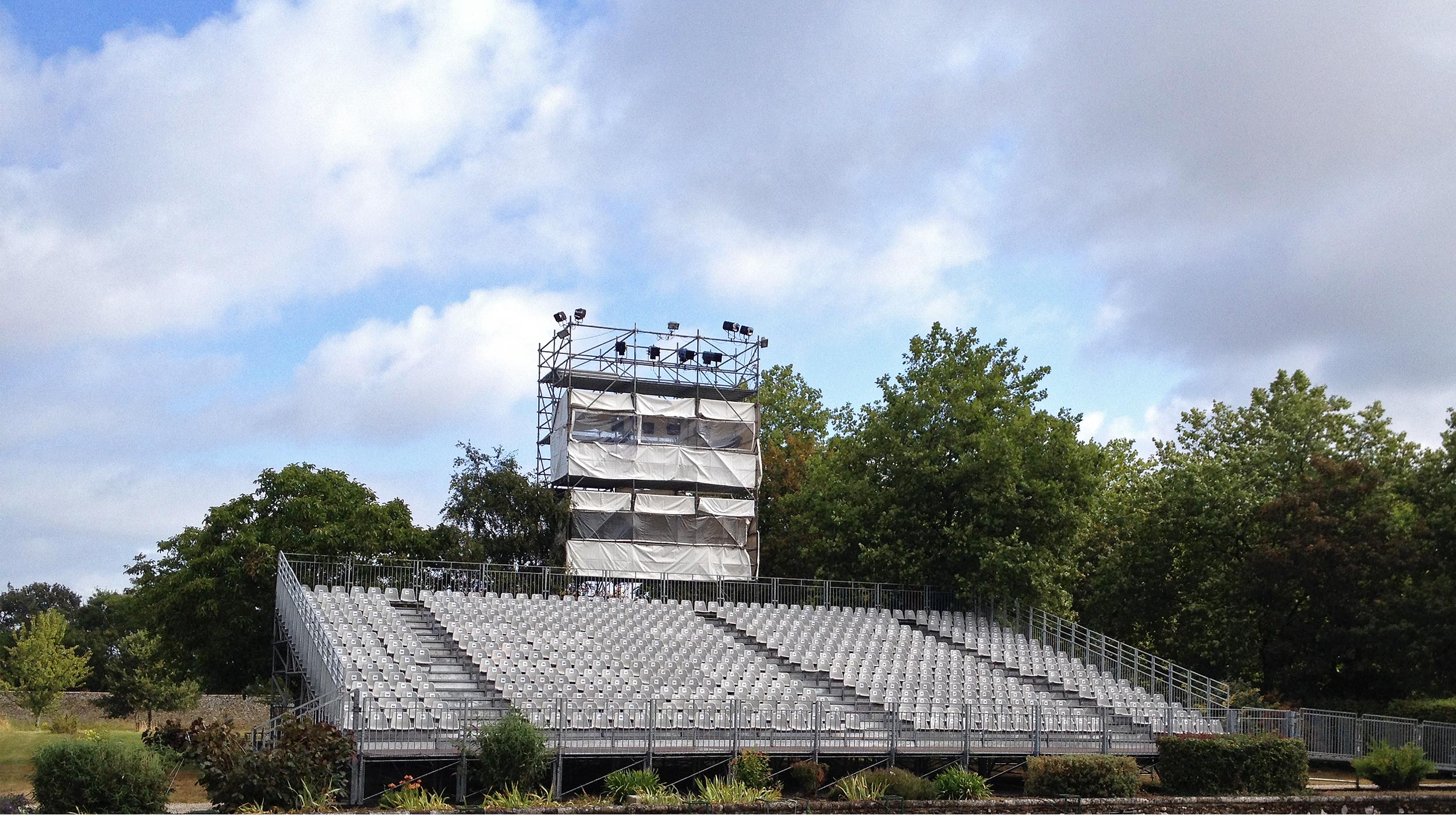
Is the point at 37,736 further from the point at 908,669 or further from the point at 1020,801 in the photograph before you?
the point at 1020,801

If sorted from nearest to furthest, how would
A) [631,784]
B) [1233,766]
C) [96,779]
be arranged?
[96,779] → [631,784] → [1233,766]

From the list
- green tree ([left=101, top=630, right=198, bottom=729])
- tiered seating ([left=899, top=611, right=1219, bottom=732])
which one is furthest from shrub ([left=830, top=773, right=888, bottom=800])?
green tree ([left=101, top=630, right=198, bottom=729])

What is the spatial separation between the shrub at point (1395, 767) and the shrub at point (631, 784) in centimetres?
1500

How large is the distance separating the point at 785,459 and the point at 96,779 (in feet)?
127

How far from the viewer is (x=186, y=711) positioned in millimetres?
53281

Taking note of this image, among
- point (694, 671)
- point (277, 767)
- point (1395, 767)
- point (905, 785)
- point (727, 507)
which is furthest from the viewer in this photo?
point (727, 507)

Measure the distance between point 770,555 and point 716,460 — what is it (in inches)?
392

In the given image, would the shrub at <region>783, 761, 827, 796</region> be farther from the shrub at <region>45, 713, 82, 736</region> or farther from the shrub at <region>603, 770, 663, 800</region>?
the shrub at <region>45, 713, 82, 736</region>

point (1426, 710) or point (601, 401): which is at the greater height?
point (601, 401)

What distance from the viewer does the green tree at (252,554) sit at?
34844mm

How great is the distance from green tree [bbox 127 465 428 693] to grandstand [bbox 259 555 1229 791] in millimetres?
904

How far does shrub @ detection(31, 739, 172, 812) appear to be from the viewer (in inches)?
700

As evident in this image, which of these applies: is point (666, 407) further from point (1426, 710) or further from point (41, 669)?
point (41, 669)

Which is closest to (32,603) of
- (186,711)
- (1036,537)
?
(186,711)
